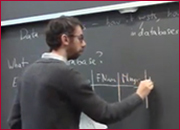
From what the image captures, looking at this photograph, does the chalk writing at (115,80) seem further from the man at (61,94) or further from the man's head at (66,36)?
the man's head at (66,36)

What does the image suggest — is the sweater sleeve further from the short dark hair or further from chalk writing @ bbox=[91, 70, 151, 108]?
chalk writing @ bbox=[91, 70, 151, 108]

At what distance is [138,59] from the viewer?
1844 millimetres

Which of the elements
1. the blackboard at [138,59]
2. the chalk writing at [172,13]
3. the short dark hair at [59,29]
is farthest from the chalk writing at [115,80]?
the short dark hair at [59,29]

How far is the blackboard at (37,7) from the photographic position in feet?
6.58

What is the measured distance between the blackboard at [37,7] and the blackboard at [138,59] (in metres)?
0.07

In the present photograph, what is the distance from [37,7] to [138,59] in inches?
29.9

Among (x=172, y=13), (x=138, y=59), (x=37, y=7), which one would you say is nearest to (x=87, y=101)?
(x=138, y=59)

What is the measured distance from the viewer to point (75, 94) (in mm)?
1463

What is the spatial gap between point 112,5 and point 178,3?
360 millimetres

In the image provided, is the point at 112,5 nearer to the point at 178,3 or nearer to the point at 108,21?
the point at 108,21

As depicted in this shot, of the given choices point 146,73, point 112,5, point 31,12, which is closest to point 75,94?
point 146,73

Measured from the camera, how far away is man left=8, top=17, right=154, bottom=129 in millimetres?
1466

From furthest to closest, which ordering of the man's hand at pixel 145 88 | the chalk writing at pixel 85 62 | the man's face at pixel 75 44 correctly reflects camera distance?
1. the chalk writing at pixel 85 62
2. the man's hand at pixel 145 88
3. the man's face at pixel 75 44

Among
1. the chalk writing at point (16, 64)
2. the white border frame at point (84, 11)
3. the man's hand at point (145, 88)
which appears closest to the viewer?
the man's hand at point (145, 88)
